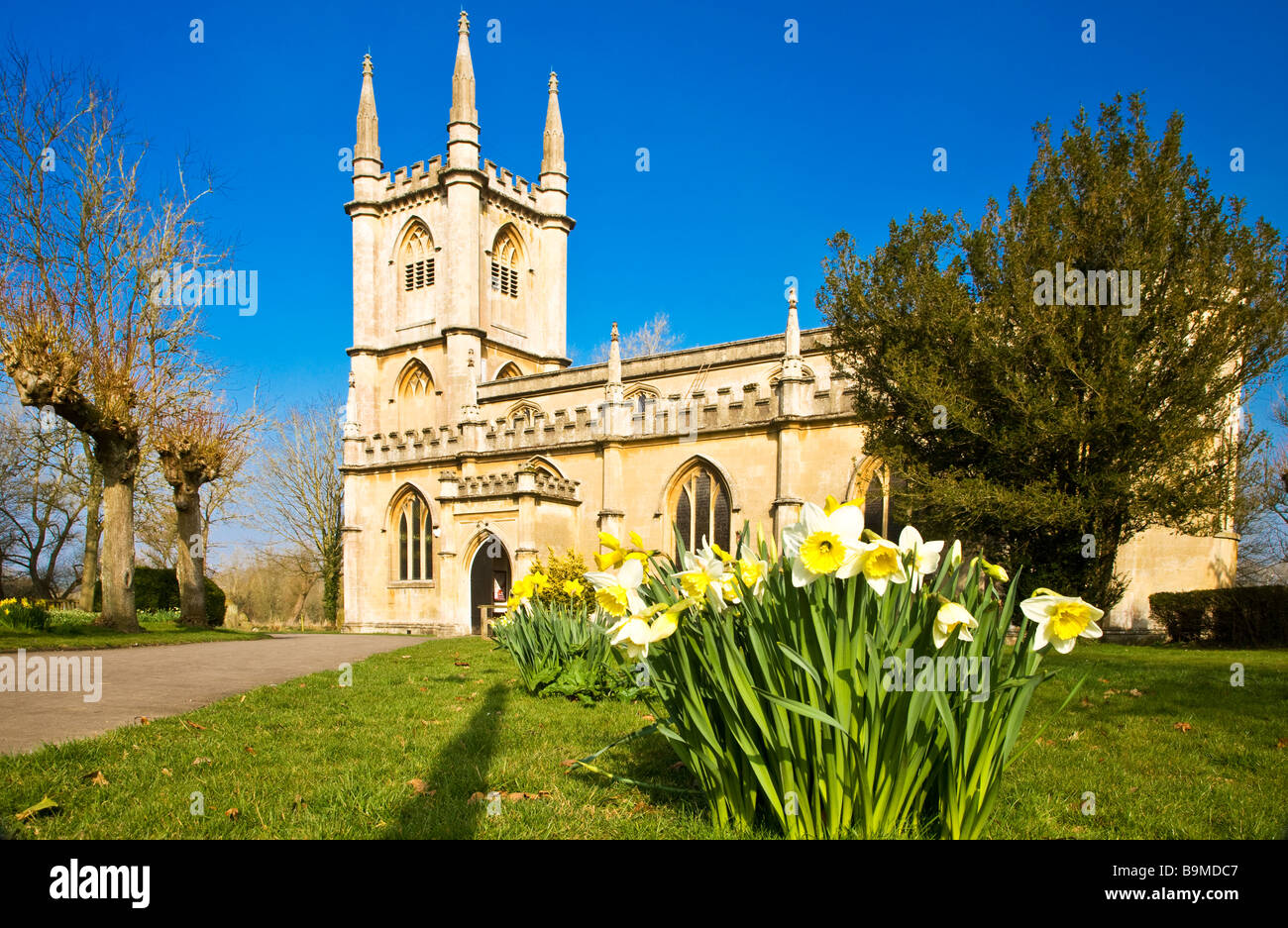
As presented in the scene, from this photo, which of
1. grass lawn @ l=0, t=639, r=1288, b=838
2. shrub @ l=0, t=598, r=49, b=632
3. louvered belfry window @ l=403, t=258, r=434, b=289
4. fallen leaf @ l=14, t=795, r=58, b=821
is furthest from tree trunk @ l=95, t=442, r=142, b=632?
louvered belfry window @ l=403, t=258, r=434, b=289

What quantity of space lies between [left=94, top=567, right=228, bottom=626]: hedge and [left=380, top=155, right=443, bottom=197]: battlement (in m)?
18.5

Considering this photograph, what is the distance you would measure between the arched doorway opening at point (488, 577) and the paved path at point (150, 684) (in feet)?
26.6

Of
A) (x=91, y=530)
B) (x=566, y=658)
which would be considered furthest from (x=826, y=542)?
(x=91, y=530)

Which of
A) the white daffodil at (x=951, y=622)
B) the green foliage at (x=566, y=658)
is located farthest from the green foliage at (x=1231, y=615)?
the white daffodil at (x=951, y=622)

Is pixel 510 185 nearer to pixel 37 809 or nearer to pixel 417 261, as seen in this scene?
pixel 417 261

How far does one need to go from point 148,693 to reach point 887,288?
12.8 metres

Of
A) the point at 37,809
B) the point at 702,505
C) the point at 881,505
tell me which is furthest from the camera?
the point at 702,505

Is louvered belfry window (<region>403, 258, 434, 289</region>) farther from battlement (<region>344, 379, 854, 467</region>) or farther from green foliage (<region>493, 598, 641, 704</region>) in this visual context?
green foliage (<region>493, 598, 641, 704</region>)

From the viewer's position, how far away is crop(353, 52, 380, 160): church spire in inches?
1368

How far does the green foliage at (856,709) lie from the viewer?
286 centimetres

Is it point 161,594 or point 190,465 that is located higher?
point 190,465

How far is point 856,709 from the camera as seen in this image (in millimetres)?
2895

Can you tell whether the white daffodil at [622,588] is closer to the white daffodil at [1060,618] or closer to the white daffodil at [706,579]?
the white daffodil at [706,579]

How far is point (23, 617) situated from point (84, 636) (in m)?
1.04
